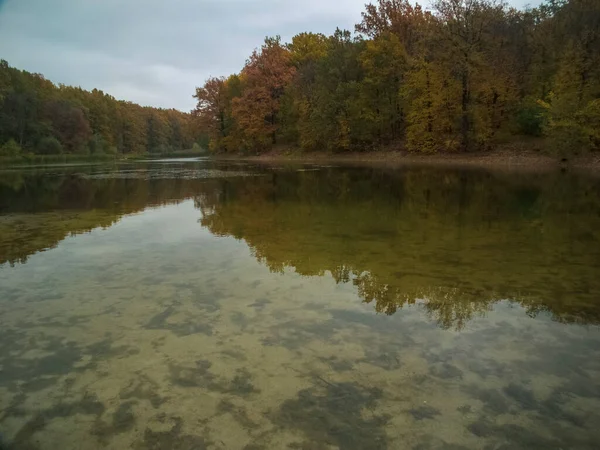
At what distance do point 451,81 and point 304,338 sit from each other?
35263 millimetres

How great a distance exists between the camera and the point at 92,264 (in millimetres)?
7582

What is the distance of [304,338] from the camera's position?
14.8 feet

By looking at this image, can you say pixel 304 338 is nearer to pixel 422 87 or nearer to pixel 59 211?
pixel 59 211

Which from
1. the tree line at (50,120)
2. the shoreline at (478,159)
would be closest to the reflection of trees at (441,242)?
the shoreline at (478,159)

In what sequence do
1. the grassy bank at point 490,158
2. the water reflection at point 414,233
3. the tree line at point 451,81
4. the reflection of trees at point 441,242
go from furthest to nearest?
the tree line at point 451,81 < the grassy bank at point 490,158 < the water reflection at point 414,233 < the reflection of trees at point 441,242

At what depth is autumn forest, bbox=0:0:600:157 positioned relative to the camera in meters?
29.8

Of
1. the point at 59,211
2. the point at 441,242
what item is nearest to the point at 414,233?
the point at 441,242

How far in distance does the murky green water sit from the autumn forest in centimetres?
2402

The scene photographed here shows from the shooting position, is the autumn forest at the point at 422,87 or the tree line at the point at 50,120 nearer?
the autumn forest at the point at 422,87

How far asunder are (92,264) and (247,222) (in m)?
4.73

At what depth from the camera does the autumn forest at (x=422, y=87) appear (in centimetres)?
2984

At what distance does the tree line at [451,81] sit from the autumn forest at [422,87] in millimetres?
104

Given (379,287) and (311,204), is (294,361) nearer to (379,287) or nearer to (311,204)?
(379,287)

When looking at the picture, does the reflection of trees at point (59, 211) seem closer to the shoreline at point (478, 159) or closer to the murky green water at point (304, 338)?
the murky green water at point (304, 338)
